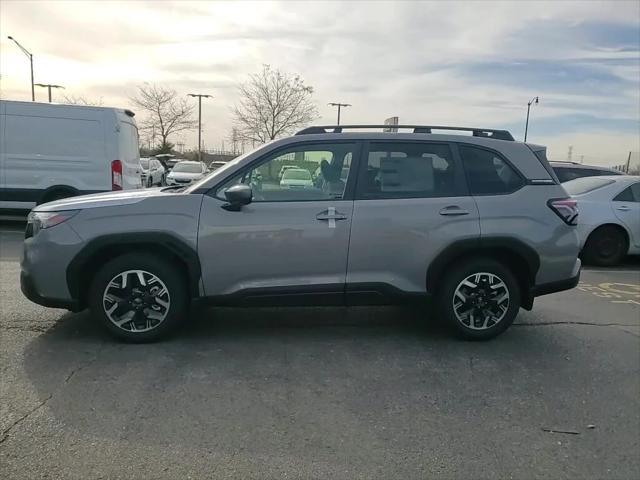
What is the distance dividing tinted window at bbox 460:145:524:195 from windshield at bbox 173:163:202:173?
19.1 m

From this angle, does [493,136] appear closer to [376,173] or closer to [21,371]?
[376,173]

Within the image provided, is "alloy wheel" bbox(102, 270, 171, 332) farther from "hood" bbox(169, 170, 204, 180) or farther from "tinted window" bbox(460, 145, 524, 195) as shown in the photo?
"hood" bbox(169, 170, 204, 180)

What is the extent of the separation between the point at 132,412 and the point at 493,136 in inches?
148

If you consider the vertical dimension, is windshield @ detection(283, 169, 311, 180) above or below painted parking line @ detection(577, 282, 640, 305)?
above

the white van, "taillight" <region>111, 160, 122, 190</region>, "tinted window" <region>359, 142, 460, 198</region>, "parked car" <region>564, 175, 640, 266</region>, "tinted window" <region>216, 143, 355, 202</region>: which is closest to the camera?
"tinted window" <region>216, 143, 355, 202</region>

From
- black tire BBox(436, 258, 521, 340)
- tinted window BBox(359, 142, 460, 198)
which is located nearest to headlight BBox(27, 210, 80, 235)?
tinted window BBox(359, 142, 460, 198)

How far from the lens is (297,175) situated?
4.34 meters

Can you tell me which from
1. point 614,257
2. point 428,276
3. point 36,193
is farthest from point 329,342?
point 36,193

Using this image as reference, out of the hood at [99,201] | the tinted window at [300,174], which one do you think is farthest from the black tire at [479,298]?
the hood at [99,201]

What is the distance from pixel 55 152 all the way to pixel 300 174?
7.32 metres

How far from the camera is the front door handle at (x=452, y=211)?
14.3 ft

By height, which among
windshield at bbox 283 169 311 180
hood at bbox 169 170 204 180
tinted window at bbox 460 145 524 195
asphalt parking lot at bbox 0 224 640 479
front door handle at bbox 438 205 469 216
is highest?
tinted window at bbox 460 145 524 195

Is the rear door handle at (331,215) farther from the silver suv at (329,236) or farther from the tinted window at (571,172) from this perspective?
the tinted window at (571,172)

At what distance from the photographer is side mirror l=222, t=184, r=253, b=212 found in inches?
159
